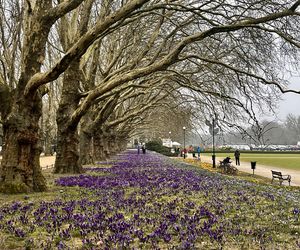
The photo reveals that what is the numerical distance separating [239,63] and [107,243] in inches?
456

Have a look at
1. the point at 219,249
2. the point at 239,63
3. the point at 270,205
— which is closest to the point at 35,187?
the point at 270,205

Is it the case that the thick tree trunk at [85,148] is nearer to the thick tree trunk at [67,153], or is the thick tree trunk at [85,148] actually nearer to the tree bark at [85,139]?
the tree bark at [85,139]

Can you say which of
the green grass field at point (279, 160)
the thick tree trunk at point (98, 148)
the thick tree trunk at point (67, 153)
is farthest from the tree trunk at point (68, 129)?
the green grass field at point (279, 160)

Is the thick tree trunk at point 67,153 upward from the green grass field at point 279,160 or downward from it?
upward

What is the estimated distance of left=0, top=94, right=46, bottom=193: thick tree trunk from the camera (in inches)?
421

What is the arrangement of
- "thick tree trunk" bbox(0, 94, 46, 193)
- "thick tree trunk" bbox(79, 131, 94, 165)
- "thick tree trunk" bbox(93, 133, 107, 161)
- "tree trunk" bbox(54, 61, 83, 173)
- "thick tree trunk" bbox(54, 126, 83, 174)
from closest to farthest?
"thick tree trunk" bbox(0, 94, 46, 193) → "tree trunk" bbox(54, 61, 83, 173) → "thick tree trunk" bbox(54, 126, 83, 174) → "thick tree trunk" bbox(79, 131, 94, 165) → "thick tree trunk" bbox(93, 133, 107, 161)

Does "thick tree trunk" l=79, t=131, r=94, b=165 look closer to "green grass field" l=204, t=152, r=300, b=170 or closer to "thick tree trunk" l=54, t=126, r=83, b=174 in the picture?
"thick tree trunk" l=54, t=126, r=83, b=174

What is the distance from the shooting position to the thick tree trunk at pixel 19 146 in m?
10.7

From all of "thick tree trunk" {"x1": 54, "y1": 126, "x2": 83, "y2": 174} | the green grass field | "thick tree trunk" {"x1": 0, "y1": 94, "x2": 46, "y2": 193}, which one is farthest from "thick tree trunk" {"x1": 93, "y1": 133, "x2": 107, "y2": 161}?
"thick tree trunk" {"x1": 0, "y1": 94, "x2": 46, "y2": 193}

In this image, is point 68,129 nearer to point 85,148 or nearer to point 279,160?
point 85,148

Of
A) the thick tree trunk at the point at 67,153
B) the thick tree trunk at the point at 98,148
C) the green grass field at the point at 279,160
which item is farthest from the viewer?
the green grass field at the point at 279,160

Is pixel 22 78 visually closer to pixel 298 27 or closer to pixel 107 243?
pixel 107 243

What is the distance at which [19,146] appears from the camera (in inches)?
427

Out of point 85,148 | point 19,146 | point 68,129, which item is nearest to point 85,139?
point 85,148
